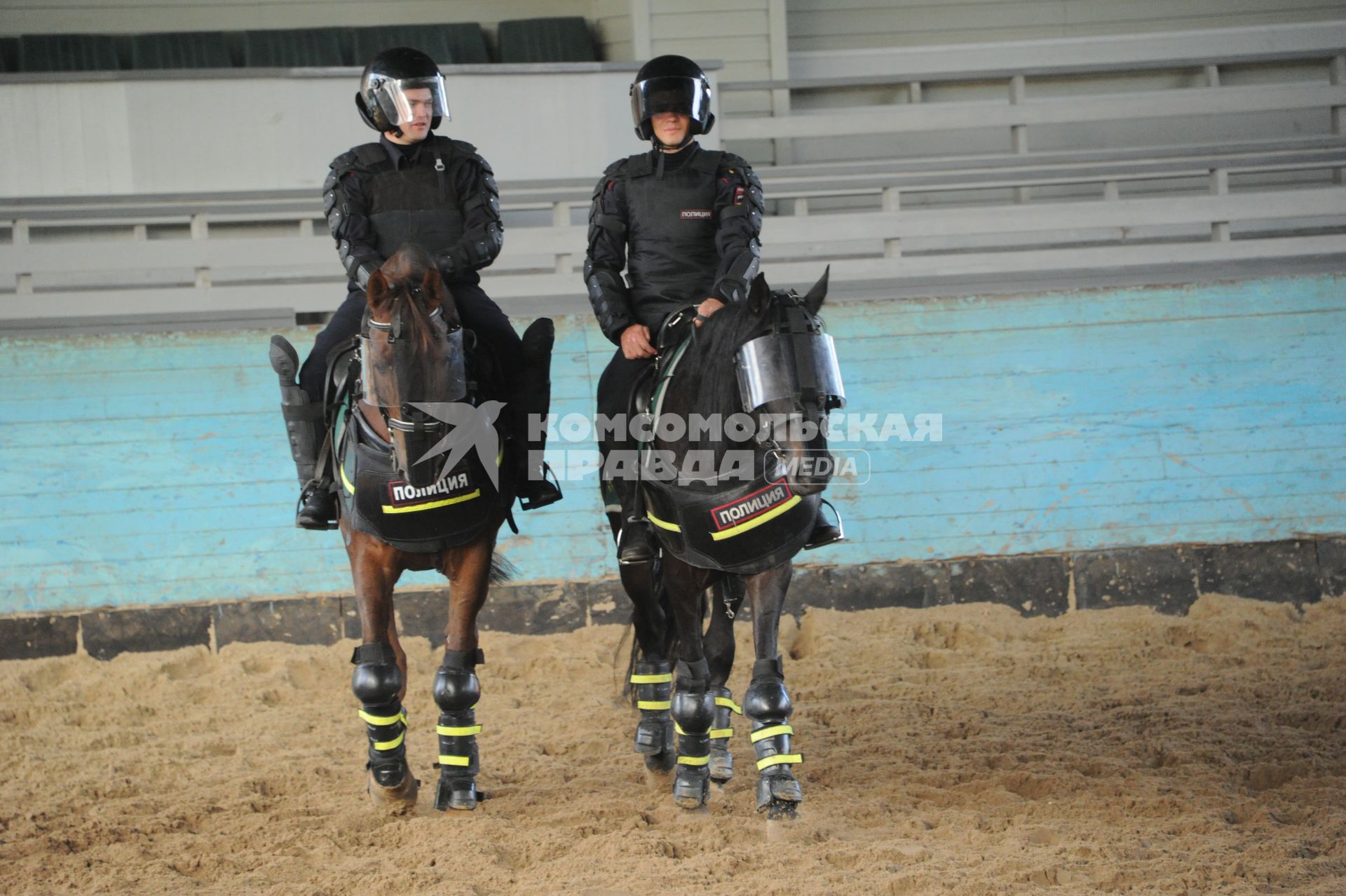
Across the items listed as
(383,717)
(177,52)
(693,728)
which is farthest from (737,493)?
(177,52)

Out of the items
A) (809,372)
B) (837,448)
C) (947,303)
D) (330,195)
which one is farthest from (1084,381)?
(330,195)

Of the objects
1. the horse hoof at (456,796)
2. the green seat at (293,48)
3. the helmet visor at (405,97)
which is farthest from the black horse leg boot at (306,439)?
the green seat at (293,48)

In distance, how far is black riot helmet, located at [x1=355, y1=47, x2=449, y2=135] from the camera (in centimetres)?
417

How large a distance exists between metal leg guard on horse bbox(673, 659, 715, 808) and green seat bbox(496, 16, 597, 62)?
7.33m

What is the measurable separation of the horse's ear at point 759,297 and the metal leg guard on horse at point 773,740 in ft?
3.61

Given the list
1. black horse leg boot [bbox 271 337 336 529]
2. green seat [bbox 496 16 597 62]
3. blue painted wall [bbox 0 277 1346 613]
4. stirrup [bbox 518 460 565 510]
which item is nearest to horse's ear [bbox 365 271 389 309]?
black horse leg boot [bbox 271 337 336 529]

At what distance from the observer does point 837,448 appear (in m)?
6.93

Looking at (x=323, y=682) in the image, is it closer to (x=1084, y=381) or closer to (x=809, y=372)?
(x=809, y=372)

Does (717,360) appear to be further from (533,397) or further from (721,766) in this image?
(721,766)

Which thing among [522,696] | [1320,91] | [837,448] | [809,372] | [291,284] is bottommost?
[522,696]

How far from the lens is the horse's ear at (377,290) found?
3.62 meters

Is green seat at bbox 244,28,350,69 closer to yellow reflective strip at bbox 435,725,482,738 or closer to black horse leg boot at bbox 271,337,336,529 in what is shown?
black horse leg boot at bbox 271,337,336,529

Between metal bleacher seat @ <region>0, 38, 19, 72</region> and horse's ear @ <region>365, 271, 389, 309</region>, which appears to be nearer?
horse's ear @ <region>365, 271, 389, 309</region>

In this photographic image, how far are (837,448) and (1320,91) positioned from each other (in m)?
4.78
